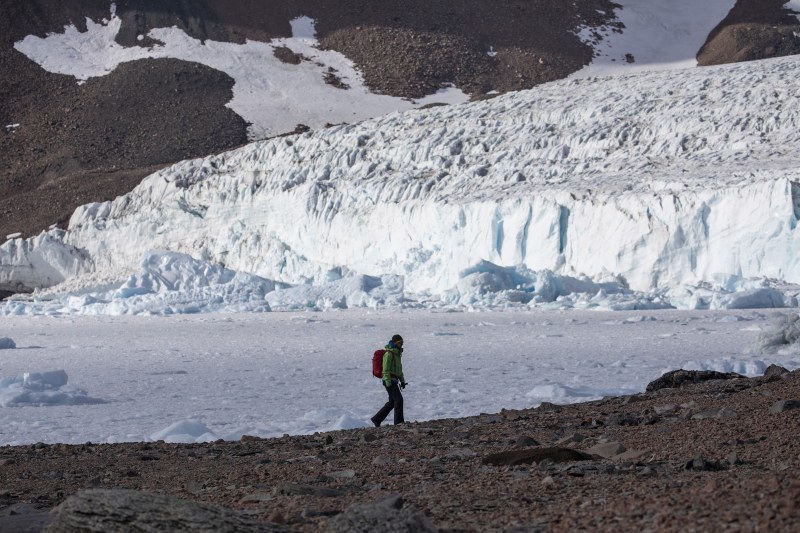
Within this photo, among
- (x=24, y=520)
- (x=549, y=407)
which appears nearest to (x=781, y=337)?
(x=549, y=407)

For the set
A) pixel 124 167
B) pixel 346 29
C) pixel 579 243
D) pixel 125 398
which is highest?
pixel 346 29

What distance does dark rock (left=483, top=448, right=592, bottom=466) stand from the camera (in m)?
4.40

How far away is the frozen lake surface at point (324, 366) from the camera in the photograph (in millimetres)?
7691

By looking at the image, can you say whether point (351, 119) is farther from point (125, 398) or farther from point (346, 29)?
point (125, 398)

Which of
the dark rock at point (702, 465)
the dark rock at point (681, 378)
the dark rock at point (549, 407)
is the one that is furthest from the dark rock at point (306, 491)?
the dark rock at point (681, 378)

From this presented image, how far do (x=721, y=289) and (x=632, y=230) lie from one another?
2.26 metres

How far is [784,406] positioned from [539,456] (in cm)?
181

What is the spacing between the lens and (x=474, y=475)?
423 cm

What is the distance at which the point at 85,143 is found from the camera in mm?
43500

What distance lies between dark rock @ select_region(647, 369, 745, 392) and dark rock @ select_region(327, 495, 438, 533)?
18.2ft

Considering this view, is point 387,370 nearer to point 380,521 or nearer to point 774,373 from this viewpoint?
point 774,373

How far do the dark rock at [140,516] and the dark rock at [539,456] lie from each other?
1829 mm

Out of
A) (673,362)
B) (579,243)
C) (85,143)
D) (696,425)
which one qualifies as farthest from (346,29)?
(696,425)

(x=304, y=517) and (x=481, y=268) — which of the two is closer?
(x=304, y=517)
